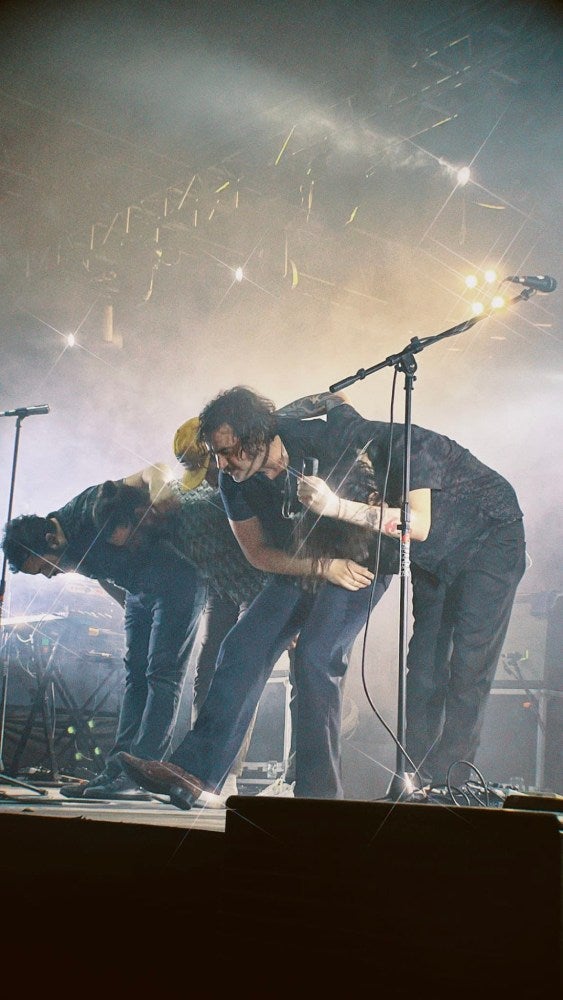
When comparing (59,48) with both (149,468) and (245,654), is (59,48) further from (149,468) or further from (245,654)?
(245,654)

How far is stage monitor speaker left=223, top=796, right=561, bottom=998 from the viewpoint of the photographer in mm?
563

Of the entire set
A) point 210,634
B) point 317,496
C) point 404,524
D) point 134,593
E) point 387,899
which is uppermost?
point 317,496

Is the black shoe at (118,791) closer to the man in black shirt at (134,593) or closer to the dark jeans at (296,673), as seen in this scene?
the man in black shirt at (134,593)

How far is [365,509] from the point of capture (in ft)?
10.4

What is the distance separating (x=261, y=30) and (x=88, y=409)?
168 centimetres

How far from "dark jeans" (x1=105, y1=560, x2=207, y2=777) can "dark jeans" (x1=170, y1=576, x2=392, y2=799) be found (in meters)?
0.14

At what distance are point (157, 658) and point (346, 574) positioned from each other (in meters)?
0.84

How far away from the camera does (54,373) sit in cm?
384

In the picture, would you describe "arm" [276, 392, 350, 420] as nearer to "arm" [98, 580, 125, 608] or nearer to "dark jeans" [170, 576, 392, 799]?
"dark jeans" [170, 576, 392, 799]

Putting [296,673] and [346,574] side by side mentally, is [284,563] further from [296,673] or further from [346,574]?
[296,673]

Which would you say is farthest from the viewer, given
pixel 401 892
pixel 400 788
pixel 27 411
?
pixel 27 411

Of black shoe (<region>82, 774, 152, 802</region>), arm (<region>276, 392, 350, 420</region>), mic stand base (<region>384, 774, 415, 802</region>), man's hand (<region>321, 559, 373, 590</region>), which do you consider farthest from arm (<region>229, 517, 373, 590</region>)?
black shoe (<region>82, 774, 152, 802</region>)

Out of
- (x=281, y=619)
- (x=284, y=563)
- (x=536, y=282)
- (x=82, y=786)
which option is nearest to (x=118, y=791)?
(x=82, y=786)

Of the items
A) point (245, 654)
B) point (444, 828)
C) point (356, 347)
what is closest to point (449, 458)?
point (356, 347)
